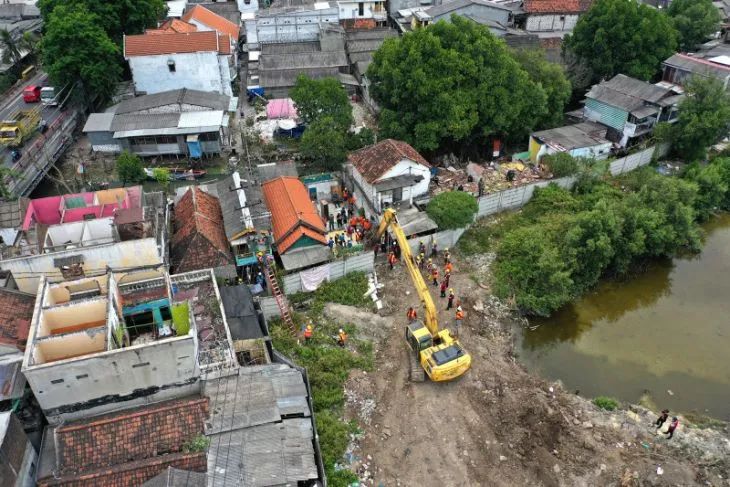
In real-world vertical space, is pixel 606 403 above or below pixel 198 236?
below

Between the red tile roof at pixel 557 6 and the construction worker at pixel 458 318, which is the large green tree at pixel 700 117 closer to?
the red tile roof at pixel 557 6

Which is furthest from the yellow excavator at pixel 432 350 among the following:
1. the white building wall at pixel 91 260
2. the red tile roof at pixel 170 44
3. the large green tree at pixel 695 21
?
the large green tree at pixel 695 21

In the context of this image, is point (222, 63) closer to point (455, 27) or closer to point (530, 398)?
point (455, 27)

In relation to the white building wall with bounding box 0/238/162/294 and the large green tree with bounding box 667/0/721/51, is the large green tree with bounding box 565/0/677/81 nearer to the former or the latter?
the large green tree with bounding box 667/0/721/51

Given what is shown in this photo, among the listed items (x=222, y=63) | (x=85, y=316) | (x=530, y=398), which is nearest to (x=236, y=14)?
(x=222, y=63)

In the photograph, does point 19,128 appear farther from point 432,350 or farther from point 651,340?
point 651,340

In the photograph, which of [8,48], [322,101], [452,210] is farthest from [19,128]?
[452,210]
